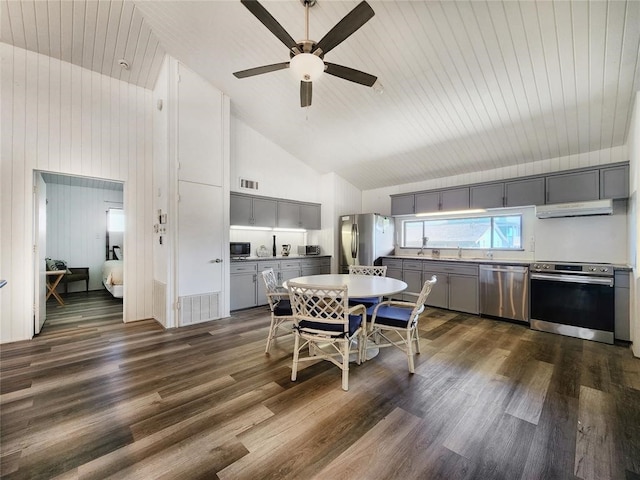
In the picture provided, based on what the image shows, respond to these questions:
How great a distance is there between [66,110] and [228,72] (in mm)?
2246

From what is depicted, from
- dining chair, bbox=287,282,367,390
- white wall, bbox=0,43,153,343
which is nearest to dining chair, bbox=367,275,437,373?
dining chair, bbox=287,282,367,390

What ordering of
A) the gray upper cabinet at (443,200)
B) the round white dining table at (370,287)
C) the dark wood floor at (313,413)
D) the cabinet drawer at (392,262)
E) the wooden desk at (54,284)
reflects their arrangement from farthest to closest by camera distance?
the cabinet drawer at (392,262) → the wooden desk at (54,284) → the gray upper cabinet at (443,200) → the round white dining table at (370,287) → the dark wood floor at (313,413)

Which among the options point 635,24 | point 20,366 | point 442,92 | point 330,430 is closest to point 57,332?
point 20,366

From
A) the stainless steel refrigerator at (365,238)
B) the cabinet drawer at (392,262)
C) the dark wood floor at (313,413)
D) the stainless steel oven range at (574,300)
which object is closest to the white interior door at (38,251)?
the dark wood floor at (313,413)

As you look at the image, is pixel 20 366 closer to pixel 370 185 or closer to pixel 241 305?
pixel 241 305

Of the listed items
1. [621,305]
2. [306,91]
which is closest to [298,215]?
[306,91]

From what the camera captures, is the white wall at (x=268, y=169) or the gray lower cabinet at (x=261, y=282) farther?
the white wall at (x=268, y=169)

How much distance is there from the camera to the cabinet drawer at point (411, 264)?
16.2 ft

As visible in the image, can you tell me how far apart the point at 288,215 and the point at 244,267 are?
61.5 inches

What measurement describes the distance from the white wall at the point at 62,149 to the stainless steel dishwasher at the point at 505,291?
5469mm

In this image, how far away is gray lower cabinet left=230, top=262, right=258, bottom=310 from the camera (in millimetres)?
4477

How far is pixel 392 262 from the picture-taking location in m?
5.39

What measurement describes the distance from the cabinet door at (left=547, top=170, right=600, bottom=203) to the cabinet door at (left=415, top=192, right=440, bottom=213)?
1647mm

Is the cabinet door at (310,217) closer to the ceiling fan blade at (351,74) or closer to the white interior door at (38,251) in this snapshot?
the ceiling fan blade at (351,74)
